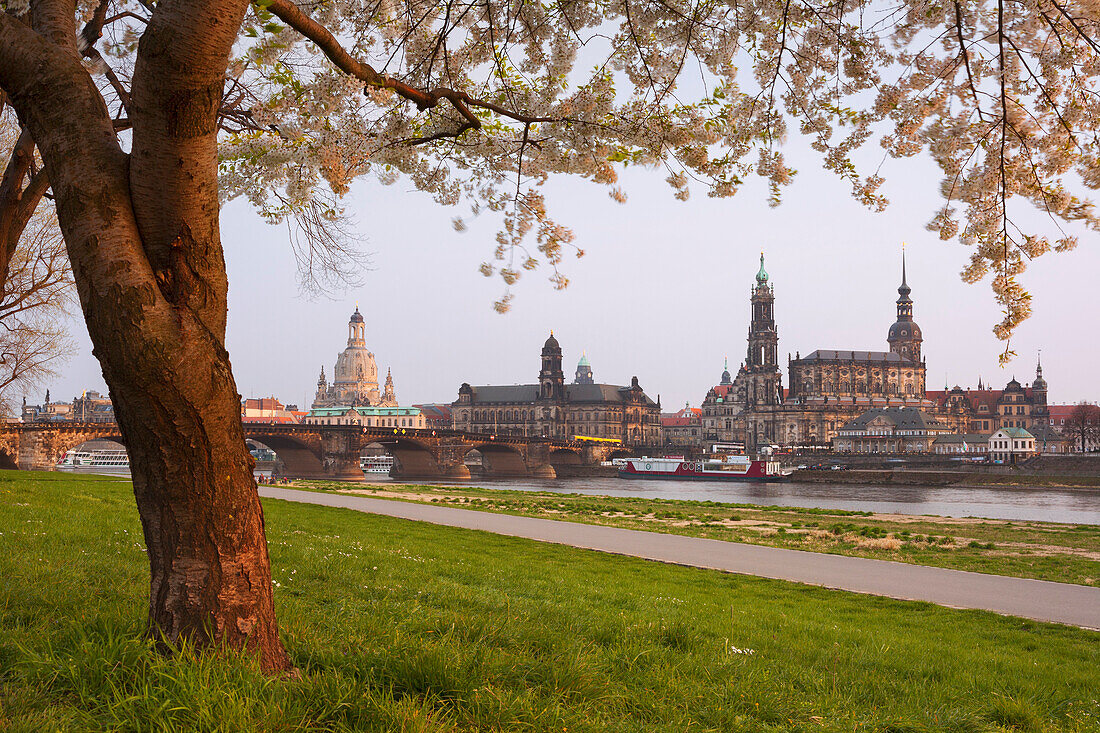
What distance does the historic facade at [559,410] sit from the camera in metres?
163

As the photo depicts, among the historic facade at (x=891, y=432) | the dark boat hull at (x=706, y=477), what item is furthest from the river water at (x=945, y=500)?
the historic facade at (x=891, y=432)

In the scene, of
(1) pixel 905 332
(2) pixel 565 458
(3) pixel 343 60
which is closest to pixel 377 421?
(2) pixel 565 458

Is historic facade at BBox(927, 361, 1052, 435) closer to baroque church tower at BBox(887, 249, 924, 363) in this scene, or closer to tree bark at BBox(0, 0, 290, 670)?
baroque church tower at BBox(887, 249, 924, 363)

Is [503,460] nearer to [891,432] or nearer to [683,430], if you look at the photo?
[891,432]

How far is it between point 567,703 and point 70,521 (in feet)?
29.6

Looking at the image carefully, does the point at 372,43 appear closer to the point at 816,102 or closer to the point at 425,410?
the point at 816,102

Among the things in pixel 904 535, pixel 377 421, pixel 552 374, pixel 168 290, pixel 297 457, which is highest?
pixel 552 374

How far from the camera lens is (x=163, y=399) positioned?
11.6 feet

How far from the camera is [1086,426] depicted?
11850cm

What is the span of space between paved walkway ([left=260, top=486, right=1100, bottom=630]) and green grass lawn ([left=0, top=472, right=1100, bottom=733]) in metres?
1.16

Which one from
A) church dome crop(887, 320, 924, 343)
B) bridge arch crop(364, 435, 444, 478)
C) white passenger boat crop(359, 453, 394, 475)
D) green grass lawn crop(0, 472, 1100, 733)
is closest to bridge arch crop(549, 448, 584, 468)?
bridge arch crop(364, 435, 444, 478)

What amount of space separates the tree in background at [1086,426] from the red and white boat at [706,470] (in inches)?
2082

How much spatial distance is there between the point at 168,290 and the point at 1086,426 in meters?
140

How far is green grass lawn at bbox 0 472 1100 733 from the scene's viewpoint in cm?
326
